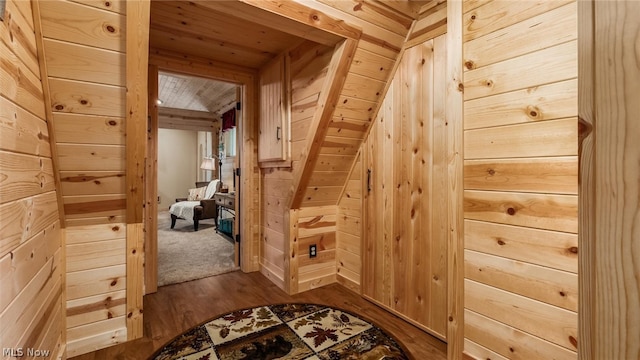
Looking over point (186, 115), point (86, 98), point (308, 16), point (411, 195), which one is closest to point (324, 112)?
point (308, 16)

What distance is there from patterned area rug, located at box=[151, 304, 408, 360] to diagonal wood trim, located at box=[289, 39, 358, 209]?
926 mm

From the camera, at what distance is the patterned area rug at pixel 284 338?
171 cm

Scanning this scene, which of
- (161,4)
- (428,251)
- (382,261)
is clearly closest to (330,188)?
(382,261)

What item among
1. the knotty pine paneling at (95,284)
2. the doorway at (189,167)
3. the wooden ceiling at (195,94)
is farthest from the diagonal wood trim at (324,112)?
the wooden ceiling at (195,94)

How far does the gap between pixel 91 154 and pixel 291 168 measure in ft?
4.55

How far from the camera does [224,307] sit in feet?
7.59

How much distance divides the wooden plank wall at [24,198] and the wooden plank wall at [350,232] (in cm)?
203

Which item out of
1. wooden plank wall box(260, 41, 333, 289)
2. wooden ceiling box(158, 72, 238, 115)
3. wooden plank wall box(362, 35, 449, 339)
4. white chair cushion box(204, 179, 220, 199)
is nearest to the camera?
wooden plank wall box(362, 35, 449, 339)

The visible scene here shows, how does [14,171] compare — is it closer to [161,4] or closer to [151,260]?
[161,4]

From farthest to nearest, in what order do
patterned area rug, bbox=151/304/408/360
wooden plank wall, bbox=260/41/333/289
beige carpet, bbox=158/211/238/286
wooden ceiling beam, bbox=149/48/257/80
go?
beige carpet, bbox=158/211/238/286 < wooden ceiling beam, bbox=149/48/257/80 < wooden plank wall, bbox=260/41/333/289 < patterned area rug, bbox=151/304/408/360

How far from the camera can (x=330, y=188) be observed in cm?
264

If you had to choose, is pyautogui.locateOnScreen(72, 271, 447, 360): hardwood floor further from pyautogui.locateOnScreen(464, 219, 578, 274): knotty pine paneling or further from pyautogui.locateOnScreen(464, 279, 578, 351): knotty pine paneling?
pyautogui.locateOnScreen(464, 219, 578, 274): knotty pine paneling

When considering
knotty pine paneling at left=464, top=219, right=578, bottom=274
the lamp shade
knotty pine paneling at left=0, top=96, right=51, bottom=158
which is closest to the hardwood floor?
knotty pine paneling at left=464, top=219, right=578, bottom=274
